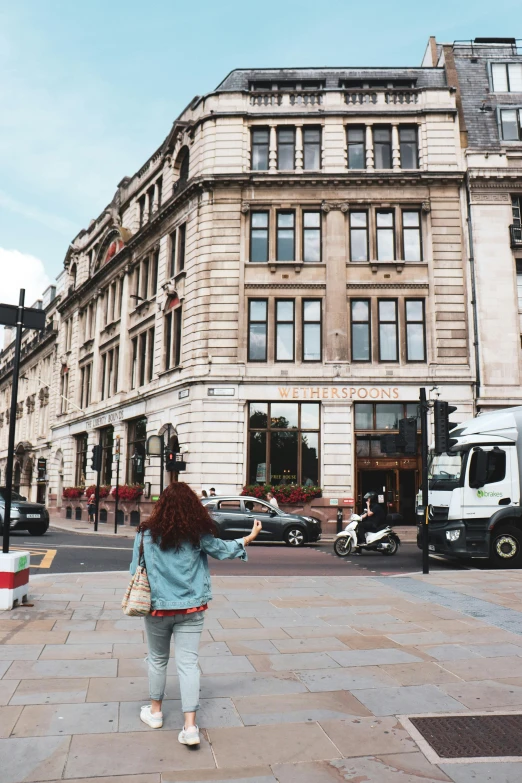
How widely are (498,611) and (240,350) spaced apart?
19872 mm

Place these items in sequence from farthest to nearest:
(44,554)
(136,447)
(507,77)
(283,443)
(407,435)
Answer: (136,447) → (507,77) → (283,443) → (44,554) → (407,435)

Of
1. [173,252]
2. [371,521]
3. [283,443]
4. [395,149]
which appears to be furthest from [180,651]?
[173,252]

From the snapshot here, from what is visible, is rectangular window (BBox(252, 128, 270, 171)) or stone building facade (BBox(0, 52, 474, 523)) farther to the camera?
rectangular window (BBox(252, 128, 270, 171))

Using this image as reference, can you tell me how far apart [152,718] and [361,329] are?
24.6 meters

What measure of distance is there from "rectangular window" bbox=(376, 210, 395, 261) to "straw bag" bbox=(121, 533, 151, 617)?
25591 millimetres

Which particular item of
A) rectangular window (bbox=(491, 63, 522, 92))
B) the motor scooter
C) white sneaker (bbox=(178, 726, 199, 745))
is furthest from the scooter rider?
rectangular window (bbox=(491, 63, 522, 92))

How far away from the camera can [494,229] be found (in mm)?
28203

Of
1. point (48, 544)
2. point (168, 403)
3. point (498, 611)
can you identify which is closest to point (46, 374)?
point (168, 403)

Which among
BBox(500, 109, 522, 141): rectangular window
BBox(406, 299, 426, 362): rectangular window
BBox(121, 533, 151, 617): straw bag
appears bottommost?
BBox(121, 533, 151, 617): straw bag

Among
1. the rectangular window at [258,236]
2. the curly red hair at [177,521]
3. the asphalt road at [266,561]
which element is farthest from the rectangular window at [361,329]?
the curly red hair at [177,521]

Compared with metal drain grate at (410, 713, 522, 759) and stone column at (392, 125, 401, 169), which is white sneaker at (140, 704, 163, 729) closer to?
metal drain grate at (410, 713, 522, 759)

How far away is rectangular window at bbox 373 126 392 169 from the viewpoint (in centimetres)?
2938

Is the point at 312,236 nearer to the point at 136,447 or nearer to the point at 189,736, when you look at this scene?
the point at 136,447

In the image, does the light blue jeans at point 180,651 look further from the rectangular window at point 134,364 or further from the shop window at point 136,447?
the rectangular window at point 134,364
